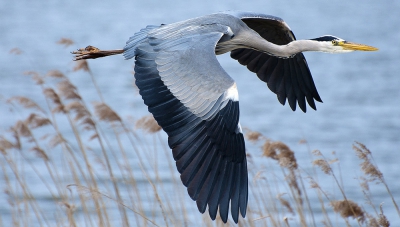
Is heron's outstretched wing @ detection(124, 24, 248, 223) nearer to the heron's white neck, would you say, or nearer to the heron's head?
the heron's white neck

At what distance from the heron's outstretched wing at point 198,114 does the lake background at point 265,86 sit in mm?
1304

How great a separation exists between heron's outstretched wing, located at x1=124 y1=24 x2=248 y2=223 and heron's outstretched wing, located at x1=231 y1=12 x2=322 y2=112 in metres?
1.22

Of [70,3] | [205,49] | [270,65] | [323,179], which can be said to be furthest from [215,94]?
[70,3]

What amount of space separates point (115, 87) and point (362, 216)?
35.8ft

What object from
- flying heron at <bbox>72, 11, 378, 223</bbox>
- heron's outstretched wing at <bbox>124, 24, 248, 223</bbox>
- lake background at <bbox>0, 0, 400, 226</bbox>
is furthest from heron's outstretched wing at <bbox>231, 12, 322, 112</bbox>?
heron's outstretched wing at <bbox>124, 24, 248, 223</bbox>

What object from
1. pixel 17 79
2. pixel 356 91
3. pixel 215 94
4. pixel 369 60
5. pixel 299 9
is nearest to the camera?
pixel 215 94

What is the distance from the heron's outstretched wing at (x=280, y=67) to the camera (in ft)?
19.9

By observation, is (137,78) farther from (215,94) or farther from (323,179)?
(323,179)

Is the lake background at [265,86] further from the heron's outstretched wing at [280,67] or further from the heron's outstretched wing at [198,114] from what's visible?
the heron's outstretched wing at [198,114]

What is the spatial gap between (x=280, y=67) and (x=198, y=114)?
6.07 ft

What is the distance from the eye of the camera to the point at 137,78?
185 inches

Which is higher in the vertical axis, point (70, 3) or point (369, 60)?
point (70, 3)

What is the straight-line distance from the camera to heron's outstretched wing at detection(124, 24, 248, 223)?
14.1ft

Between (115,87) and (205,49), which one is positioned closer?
(205,49)
